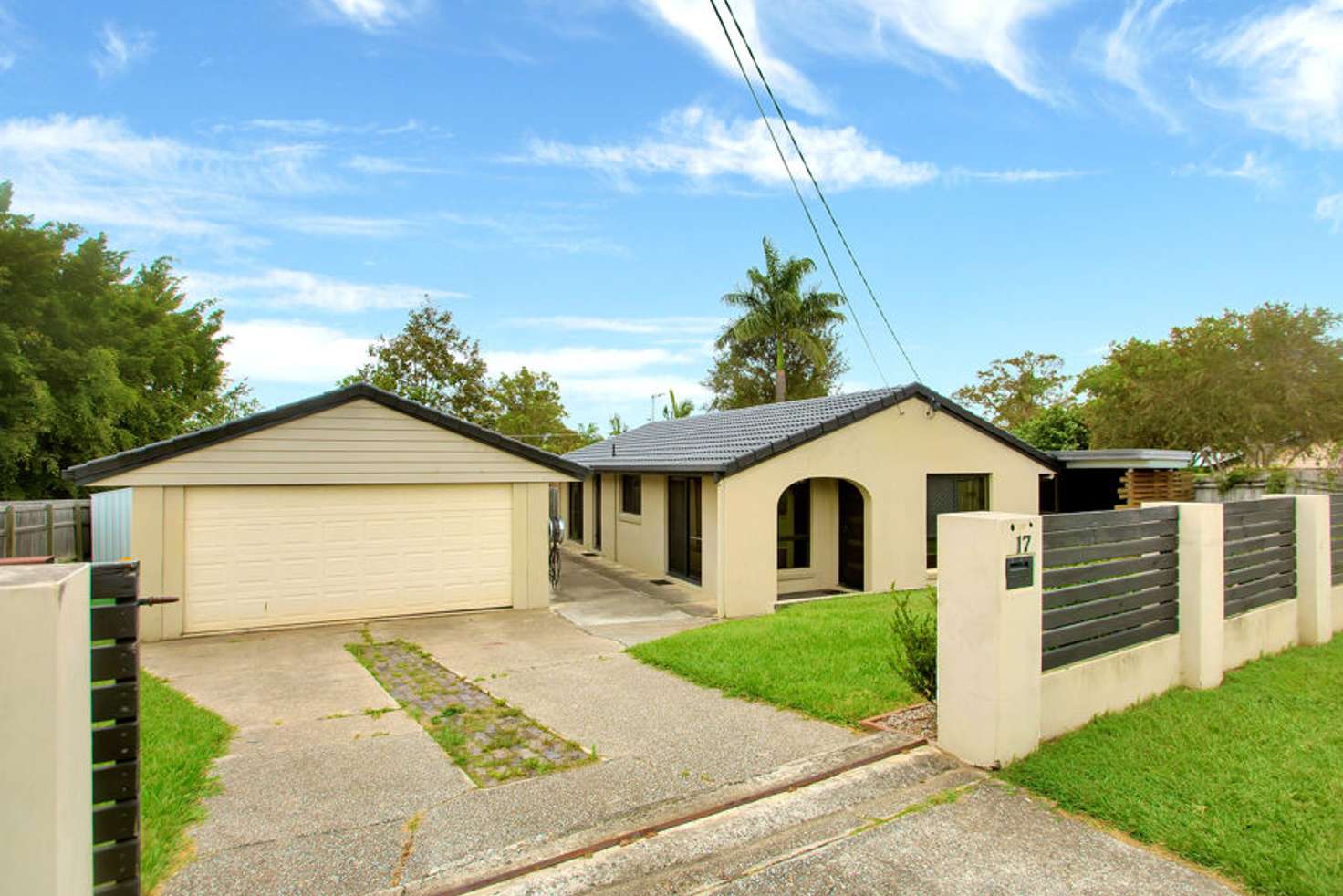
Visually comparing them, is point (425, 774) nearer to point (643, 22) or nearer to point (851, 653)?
point (851, 653)

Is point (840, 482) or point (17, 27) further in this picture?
point (840, 482)

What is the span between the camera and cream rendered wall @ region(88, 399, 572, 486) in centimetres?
984

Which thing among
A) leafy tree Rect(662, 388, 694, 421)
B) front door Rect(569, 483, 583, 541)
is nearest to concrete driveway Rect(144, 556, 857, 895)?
front door Rect(569, 483, 583, 541)

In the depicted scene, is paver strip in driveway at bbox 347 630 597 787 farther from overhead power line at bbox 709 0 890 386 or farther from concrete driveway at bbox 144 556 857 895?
overhead power line at bbox 709 0 890 386

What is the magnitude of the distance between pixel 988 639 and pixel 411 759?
12.4 feet

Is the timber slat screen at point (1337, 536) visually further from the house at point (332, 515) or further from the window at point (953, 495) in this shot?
the house at point (332, 515)

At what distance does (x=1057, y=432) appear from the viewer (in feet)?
87.9

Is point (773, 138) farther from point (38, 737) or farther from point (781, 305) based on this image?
point (781, 305)

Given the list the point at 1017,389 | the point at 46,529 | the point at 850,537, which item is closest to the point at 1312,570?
the point at 850,537

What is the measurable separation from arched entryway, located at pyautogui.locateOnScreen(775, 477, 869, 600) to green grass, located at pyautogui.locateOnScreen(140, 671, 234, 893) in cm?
917

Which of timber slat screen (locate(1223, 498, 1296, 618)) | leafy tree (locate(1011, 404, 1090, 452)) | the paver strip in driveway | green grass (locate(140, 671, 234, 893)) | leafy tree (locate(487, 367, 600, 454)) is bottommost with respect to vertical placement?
the paver strip in driveway

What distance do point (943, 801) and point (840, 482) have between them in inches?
380

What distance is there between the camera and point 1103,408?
2884cm

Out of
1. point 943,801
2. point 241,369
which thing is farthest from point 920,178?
point 241,369
